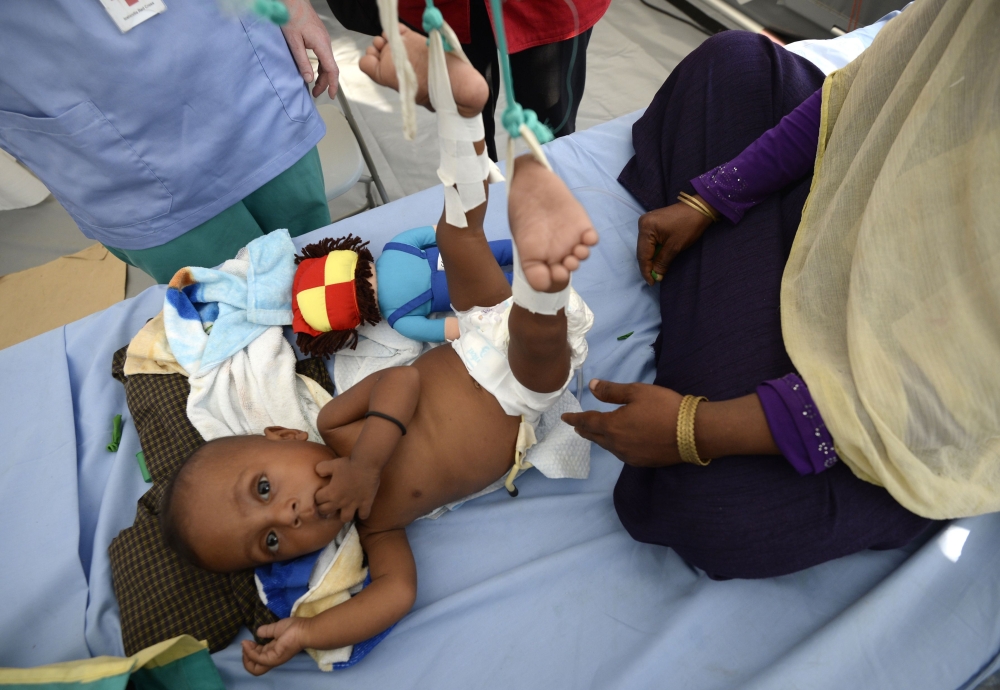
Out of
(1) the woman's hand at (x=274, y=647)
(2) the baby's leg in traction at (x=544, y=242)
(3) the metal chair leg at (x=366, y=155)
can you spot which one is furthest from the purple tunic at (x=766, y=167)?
(3) the metal chair leg at (x=366, y=155)

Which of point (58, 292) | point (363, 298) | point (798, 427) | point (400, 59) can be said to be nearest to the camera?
point (400, 59)

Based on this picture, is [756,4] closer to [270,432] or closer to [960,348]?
[960,348]

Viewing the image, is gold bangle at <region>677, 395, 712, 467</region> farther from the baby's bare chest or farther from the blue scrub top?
the blue scrub top

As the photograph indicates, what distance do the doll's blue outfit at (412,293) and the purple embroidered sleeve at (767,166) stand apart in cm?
46

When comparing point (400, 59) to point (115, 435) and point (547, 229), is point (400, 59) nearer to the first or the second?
point (547, 229)

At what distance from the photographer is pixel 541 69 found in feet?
5.21

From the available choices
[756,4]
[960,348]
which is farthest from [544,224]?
[756,4]

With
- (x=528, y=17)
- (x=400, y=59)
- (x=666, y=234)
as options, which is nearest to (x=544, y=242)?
(x=400, y=59)

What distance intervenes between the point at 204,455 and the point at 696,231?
1.04 metres

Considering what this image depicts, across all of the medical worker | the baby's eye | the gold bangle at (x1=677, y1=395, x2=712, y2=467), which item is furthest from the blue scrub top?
the gold bangle at (x1=677, y1=395, x2=712, y2=467)

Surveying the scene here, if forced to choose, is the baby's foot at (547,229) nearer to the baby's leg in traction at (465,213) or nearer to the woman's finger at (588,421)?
the baby's leg in traction at (465,213)

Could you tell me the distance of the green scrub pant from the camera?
137 cm

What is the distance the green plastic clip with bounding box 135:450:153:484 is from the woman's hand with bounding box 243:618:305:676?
1.35 feet

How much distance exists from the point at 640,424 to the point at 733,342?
244 millimetres
